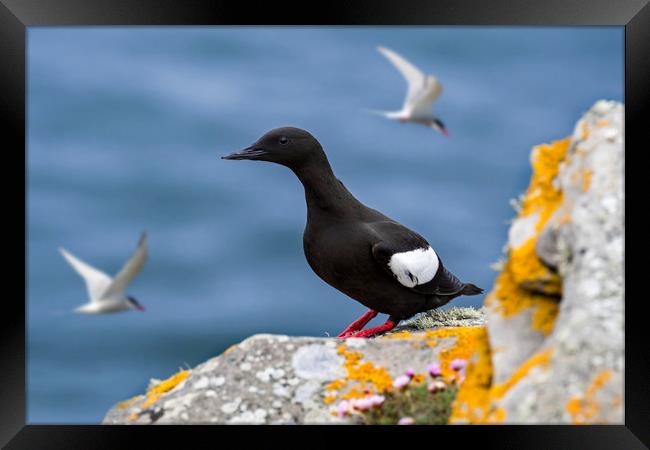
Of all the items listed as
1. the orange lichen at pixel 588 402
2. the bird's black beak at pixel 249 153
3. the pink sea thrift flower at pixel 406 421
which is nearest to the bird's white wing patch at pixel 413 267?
the bird's black beak at pixel 249 153

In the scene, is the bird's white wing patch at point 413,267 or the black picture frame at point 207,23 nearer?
the black picture frame at point 207,23

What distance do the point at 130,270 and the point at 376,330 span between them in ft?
6.64

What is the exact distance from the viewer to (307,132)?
6.70m

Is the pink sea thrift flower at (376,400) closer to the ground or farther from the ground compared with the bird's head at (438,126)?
closer to the ground

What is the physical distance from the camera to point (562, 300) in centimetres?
470

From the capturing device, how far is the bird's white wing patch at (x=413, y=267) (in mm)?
6660

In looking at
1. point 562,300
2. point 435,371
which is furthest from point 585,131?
point 435,371

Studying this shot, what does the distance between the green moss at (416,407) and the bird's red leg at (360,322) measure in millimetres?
1624

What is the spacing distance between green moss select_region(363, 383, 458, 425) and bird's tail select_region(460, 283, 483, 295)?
1869 mm

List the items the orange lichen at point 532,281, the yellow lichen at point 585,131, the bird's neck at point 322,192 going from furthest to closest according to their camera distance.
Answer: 1. the bird's neck at point 322,192
2. the yellow lichen at point 585,131
3. the orange lichen at point 532,281

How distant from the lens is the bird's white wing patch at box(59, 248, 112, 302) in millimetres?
7113

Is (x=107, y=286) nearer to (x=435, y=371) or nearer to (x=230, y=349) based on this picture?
(x=230, y=349)

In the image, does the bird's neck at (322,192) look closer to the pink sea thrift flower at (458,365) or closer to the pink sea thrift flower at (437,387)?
the pink sea thrift flower at (458,365)

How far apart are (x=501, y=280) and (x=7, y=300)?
3445mm
